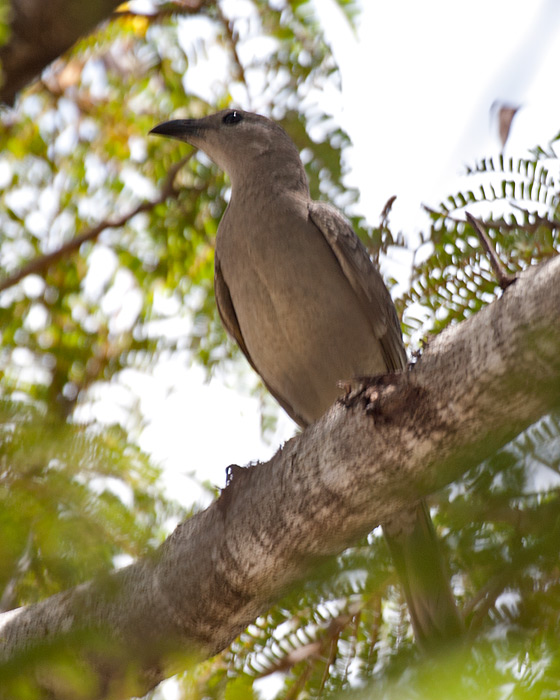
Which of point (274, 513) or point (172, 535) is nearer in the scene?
point (274, 513)

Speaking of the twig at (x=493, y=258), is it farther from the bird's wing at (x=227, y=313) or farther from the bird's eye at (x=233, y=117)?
the bird's eye at (x=233, y=117)

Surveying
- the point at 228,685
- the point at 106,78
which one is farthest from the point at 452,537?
the point at 106,78

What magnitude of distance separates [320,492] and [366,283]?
2094mm

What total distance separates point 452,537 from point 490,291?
2.09m

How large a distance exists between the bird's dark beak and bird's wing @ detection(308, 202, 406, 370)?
49.3 inches

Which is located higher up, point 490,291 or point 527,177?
point 527,177

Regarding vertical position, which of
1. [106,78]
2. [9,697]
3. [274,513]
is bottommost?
[9,697]

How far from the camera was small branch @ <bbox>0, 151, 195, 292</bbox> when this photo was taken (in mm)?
4263

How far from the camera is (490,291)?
9.70 feet

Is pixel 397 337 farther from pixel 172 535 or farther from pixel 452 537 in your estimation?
pixel 452 537

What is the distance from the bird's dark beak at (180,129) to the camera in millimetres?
4805

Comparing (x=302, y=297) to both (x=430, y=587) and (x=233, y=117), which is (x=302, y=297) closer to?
(x=233, y=117)

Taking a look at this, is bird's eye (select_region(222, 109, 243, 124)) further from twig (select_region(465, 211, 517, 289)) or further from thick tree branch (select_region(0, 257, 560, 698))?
twig (select_region(465, 211, 517, 289))

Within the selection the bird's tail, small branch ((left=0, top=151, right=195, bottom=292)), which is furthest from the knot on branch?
small branch ((left=0, top=151, right=195, bottom=292))
